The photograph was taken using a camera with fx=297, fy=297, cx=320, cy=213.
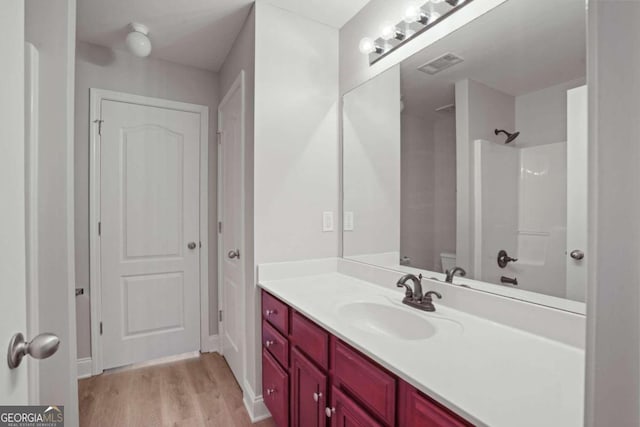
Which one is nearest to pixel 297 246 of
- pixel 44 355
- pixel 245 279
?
pixel 245 279

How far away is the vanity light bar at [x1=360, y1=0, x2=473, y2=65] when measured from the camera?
1.35m

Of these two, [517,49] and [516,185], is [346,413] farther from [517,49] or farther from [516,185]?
[517,49]

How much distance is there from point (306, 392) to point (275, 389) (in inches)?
15.3

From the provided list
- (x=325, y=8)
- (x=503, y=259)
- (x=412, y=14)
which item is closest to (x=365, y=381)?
(x=503, y=259)

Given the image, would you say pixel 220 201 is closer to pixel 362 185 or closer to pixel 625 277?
pixel 362 185

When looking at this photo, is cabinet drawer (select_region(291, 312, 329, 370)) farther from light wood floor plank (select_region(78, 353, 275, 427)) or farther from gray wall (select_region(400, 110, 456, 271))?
light wood floor plank (select_region(78, 353, 275, 427))

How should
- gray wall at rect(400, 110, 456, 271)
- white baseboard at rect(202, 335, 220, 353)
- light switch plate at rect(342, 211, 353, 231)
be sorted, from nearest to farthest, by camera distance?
gray wall at rect(400, 110, 456, 271), light switch plate at rect(342, 211, 353, 231), white baseboard at rect(202, 335, 220, 353)

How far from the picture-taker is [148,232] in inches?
96.8

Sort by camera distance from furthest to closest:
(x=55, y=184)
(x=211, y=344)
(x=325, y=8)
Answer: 1. (x=211, y=344)
2. (x=325, y=8)
3. (x=55, y=184)

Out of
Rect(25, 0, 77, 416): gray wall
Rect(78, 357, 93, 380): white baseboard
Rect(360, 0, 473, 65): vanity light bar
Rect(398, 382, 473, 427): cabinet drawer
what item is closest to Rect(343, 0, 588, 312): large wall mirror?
Rect(360, 0, 473, 65): vanity light bar

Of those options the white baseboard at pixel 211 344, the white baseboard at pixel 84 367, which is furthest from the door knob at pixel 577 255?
the white baseboard at pixel 84 367

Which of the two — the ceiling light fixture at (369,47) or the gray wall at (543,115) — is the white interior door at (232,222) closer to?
the ceiling light fixture at (369,47)

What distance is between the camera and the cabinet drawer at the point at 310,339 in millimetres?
1153

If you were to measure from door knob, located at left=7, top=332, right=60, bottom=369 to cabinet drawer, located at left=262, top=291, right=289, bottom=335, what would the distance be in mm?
938
